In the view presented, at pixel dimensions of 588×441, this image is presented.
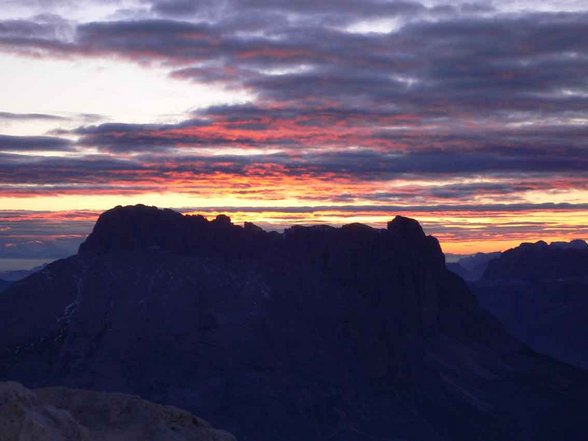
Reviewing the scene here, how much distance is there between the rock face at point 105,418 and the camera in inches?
3022

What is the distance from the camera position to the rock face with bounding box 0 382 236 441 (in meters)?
76.8

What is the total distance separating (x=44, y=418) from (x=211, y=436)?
17188 mm

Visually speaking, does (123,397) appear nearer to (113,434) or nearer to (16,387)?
(113,434)

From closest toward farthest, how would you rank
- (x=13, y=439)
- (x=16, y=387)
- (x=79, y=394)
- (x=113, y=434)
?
(x=13, y=439)
(x=16, y=387)
(x=113, y=434)
(x=79, y=394)

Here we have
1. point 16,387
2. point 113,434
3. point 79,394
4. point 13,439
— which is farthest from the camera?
point 79,394

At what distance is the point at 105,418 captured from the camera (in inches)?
3506

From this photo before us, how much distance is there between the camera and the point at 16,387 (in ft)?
249

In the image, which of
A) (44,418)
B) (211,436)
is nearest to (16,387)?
(44,418)

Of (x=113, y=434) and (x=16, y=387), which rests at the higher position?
(x=16, y=387)

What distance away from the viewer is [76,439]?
77.5 m

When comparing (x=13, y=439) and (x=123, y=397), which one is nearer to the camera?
(x=13, y=439)

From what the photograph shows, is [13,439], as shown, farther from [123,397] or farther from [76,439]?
[123,397]

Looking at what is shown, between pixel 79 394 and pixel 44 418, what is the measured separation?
16745 millimetres

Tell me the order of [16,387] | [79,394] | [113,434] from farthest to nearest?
[79,394], [113,434], [16,387]
